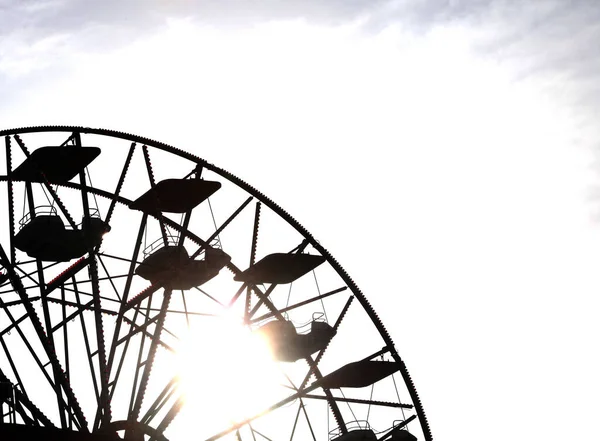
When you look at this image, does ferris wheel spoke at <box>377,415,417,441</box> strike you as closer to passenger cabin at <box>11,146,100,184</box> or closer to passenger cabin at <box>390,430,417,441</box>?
passenger cabin at <box>390,430,417,441</box>

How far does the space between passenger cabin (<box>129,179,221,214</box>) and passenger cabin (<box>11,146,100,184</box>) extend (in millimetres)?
2146

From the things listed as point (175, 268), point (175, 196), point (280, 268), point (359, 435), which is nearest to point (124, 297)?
point (175, 268)

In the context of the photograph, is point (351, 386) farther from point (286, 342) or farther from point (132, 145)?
point (132, 145)

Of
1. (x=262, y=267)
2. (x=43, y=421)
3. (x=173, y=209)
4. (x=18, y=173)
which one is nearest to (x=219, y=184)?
(x=173, y=209)

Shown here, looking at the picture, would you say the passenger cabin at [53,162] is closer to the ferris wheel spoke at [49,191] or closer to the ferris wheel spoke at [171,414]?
the ferris wheel spoke at [49,191]

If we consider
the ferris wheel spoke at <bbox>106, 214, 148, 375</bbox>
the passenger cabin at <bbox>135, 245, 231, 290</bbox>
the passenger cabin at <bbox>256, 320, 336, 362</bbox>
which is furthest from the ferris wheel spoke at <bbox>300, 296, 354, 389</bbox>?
the ferris wheel spoke at <bbox>106, 214, 148, 375</bbox>

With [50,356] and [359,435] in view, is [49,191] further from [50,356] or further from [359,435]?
[359,435]

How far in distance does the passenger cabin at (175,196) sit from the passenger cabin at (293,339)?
5.95 metres

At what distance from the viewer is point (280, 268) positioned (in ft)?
106

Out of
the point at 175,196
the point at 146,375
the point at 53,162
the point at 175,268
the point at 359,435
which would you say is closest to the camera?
the point at 146,375

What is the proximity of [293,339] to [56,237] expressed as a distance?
938 cm

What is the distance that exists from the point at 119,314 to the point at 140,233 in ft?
8.86

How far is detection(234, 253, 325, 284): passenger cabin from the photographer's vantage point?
3209 centimetres

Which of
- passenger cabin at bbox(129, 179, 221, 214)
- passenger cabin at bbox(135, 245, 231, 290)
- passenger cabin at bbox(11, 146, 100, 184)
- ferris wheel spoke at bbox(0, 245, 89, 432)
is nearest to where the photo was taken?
ferris wheel spoke at bbox(0, 245, 89, 432)
